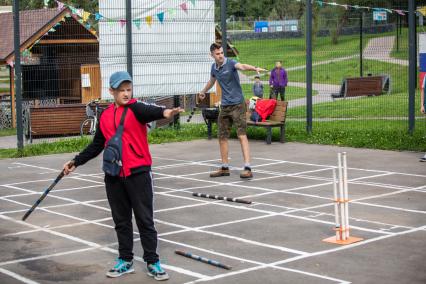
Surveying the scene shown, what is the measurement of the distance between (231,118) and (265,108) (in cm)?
435

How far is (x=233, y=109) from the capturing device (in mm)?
13141

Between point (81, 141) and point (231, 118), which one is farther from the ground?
point (231, 118)

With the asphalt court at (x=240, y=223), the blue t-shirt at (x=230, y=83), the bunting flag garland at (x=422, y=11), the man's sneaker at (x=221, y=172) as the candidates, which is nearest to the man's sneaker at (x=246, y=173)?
Answer: the asphalt court at (x=240, y=223)

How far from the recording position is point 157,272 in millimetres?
7352

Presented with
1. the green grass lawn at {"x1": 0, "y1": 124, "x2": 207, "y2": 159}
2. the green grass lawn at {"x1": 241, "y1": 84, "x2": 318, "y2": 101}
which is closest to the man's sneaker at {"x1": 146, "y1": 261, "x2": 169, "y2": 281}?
the green grass lawn at {"x1": 0, "y1": 124, "x2": 207, "y2": 159}

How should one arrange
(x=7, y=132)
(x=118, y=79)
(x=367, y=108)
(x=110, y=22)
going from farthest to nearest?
(x=7, y=132), (x=367, y=108), (x=110, y=22), (x=118, y=79)

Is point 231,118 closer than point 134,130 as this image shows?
No

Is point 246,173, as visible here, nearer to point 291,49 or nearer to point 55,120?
point 291,49

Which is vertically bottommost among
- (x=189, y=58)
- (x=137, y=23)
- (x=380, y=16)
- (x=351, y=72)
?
(x=351, y=72)

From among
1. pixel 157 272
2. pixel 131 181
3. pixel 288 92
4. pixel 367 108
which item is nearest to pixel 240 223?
pixel 157 272

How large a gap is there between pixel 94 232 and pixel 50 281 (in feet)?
6.71

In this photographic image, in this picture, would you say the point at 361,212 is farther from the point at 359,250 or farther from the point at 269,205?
the point at 359,250

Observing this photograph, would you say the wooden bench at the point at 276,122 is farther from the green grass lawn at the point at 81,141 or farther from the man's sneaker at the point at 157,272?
the man's sneaker at the point at 157,272

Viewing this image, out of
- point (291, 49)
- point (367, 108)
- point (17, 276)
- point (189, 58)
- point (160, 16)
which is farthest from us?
point (291, 49)
